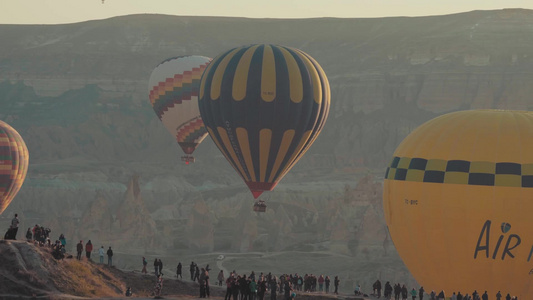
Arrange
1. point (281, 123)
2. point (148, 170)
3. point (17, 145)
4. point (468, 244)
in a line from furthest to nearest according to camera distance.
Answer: point (148, 170) < point (17, 145) < point (281, 123) < point (468, 244)

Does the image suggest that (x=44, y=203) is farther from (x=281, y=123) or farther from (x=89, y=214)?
(x=281, y=123)

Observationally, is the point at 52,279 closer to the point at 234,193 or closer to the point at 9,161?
the point at 9,161

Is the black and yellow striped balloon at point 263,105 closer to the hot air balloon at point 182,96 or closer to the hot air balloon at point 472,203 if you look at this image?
the hot air balloon at point 472,203

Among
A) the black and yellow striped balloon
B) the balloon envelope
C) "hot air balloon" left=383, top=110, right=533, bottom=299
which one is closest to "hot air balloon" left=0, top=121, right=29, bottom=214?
→ the black and yellow striped balloon

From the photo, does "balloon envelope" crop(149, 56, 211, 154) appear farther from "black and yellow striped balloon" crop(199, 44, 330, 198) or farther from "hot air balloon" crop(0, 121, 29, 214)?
"black and yellow striped balloon" crop(199, 44, 330, 198)

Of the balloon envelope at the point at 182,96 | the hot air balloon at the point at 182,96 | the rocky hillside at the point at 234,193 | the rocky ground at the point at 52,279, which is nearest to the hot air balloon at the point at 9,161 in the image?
the hot air balloon at the point at 182,96

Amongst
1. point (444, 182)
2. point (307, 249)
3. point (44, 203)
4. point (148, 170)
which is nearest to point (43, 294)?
point (444, 182)
